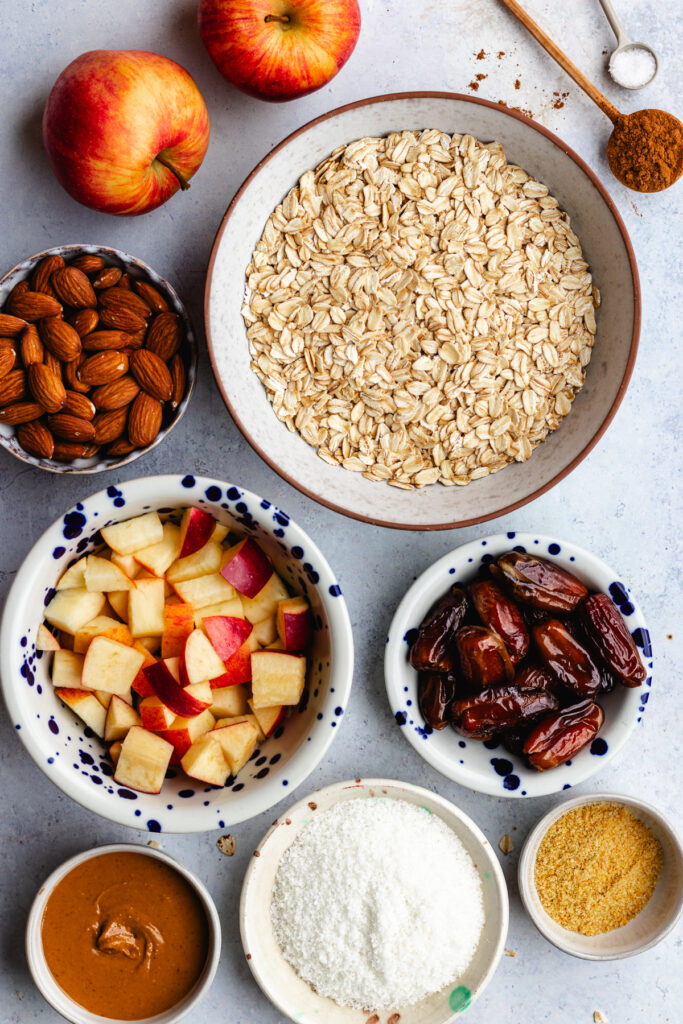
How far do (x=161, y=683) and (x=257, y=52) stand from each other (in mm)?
875

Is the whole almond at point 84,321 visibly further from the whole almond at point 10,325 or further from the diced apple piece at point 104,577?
the diced apple piece at point 104,577

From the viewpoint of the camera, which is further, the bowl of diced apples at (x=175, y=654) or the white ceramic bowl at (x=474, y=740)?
the white ceramic bowl at (x=474, y=740)

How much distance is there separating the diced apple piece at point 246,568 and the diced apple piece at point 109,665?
17 cm

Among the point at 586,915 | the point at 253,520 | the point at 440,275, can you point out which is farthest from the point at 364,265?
the point at 586,915

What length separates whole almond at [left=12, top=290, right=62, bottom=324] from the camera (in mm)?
1136

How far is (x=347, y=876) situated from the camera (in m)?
1.22

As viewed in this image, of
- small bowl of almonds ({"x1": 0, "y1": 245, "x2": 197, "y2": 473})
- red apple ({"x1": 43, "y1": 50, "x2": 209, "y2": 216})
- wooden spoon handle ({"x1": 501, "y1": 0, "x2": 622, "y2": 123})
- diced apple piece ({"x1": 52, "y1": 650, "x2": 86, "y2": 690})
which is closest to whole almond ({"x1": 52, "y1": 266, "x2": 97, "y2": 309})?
small bowl of almonds ({"x1": 0, "y1": 245, "x2": 197, "y2": 473})

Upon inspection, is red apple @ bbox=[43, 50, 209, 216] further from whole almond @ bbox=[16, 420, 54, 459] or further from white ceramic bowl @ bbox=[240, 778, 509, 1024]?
white ceramic bowl @ bbox=[240, 778, 509, 1024]

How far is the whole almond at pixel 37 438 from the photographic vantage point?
3.77ft

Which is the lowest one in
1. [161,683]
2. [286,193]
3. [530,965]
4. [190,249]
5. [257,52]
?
[530,965]

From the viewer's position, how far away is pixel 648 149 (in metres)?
1.23

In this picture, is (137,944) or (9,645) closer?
(9,645)

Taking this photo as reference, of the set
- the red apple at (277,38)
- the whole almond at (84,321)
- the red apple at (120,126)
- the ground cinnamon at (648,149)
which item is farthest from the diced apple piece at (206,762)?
the ground cinnamon at (648,149)

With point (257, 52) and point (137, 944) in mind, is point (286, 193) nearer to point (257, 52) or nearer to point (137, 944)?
point (257, 52)
